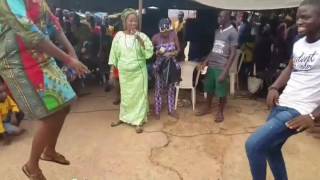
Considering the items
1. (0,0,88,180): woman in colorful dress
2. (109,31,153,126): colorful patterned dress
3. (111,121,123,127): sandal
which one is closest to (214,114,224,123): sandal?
(109,31,153,126): colorful patterned dress

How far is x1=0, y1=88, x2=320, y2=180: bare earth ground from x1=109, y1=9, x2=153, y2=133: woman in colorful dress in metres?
0.21

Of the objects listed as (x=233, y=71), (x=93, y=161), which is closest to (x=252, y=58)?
(x=233, y=71)

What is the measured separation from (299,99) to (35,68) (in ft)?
5.35

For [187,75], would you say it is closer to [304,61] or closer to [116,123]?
[116,123]

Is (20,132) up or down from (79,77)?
down

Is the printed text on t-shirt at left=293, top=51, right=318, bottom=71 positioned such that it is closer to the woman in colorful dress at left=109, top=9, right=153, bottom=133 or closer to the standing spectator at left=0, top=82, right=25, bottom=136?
the woman in colorful dress at left=109, top=9, right=153, bottom=133

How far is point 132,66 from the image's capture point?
15.9 feet

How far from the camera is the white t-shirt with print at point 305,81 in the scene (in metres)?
2.33

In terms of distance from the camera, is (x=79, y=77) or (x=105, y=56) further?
(x=105, y=56)

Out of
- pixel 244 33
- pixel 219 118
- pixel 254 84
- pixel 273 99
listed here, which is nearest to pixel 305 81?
pixel 273 99

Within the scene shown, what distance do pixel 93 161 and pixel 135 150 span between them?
1.76ft

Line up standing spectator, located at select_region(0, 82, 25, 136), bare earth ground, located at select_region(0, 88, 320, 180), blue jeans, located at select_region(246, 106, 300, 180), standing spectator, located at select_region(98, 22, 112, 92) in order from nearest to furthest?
blue jeans, located at select_region(246, 106, 300, 180), bare earth ground, located at select_region(0, 88, 320, 180), standing spectator, located at select_region(0, 82, 25, 136), standing spectator, located at select_region(98, 22, 112, 92)

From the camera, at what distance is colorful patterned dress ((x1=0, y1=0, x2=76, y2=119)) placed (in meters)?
2.00

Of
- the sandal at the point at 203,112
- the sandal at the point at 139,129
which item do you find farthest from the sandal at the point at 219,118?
the sandal at the point at 139,129
